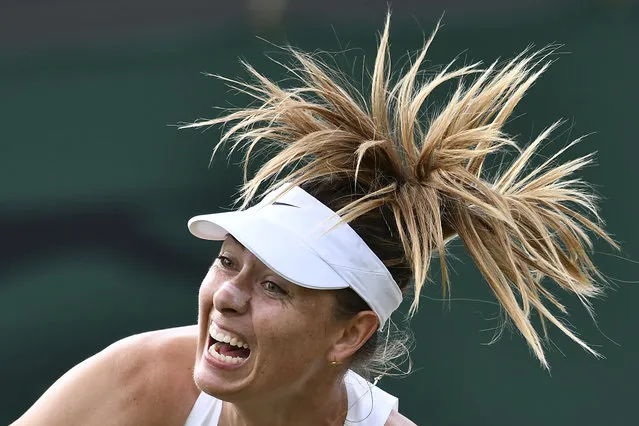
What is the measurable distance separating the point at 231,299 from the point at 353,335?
298mm

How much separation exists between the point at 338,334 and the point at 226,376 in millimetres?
253

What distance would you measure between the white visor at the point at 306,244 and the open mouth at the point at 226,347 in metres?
0.15

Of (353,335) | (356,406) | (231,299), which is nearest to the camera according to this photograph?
(231,299)

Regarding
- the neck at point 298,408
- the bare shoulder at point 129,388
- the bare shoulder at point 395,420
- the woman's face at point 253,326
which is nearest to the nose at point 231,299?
the woman's face at point 253,326

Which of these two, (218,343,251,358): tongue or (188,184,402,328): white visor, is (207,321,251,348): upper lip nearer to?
(218,343,251,358): tongue

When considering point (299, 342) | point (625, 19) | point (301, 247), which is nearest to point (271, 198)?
point (301, 247)

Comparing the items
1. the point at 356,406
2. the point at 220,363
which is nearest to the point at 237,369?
the point at 220,363

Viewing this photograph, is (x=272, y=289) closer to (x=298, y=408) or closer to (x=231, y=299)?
(x=231, y=299)

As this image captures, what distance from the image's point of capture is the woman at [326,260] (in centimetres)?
222

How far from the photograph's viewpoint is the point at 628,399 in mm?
3645

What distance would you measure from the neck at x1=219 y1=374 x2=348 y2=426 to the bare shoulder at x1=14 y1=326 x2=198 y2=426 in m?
0.12

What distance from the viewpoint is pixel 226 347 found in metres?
2.22

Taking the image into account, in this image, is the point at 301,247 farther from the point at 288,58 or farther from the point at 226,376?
the point at 288,58

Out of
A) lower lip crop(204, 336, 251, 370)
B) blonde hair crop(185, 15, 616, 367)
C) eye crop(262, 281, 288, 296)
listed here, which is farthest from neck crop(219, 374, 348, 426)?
blonde hair crop(185, 15, 616, 367)
